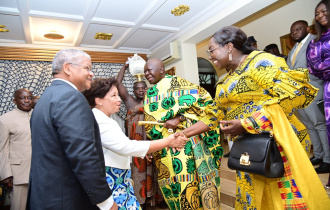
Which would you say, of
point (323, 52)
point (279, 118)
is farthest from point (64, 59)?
point (323, 52)

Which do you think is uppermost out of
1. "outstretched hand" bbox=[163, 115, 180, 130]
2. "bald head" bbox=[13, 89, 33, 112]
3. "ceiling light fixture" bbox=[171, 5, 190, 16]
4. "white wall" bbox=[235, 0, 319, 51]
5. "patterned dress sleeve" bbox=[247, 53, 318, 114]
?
"white wall" bbox=[235, 0, 319, 51]

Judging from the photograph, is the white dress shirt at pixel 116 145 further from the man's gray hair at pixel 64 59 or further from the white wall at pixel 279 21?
the white wall at pixel 279 21

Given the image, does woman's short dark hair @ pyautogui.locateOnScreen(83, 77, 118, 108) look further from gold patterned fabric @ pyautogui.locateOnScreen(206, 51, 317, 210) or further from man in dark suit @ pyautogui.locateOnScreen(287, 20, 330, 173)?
man in dark suit @ pyautogui.locateOnScreen(287, 20, 330, 173)

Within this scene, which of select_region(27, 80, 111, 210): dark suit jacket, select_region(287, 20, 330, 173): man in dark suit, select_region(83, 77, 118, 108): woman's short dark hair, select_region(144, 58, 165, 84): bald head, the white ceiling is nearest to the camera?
select_region(27, 80, 111, 210): dark suit jacket

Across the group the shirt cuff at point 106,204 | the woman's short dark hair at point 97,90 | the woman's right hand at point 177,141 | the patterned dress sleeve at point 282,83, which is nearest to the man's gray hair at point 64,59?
the woman's short dark hair at point 97,90

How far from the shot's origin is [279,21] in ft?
15.1

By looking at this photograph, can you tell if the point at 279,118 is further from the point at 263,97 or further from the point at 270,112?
the point at 263,97

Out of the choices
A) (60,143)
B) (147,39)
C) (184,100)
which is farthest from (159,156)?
(147,39)

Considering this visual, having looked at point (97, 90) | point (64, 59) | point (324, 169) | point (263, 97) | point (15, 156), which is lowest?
point (324, 169)

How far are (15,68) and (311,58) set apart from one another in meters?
4.73

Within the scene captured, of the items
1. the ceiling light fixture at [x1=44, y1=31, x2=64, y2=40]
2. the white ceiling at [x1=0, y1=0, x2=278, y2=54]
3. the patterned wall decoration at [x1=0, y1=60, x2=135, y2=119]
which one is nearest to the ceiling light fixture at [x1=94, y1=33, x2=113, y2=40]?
the white ceiling at [x1=0, y1=0, x2=278, y2=54]

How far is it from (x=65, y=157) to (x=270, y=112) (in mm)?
1028

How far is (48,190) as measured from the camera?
3.41 feet

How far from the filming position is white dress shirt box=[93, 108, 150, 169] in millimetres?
1394
